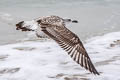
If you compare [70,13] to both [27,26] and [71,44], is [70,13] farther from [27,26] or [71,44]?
[71,44]

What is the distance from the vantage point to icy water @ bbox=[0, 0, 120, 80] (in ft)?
17.0

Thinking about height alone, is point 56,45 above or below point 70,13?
below

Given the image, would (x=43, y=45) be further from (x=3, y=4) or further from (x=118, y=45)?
(x=3, y=4)

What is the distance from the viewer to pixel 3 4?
424 inches

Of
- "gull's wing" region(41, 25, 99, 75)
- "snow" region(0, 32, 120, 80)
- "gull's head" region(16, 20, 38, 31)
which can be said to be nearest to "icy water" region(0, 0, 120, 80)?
"snow" region(0, 32, 120, 80)

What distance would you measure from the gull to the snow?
265mm

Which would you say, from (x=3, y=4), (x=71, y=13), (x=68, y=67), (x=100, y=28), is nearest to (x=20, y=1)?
(x=3, y=4)

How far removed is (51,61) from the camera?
19.2ft

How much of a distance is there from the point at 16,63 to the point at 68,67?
34.5 inches

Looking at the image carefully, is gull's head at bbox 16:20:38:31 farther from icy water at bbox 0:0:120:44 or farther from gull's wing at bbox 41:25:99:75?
icy water at bbox 0:0:120:44

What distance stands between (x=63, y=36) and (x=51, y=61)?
3.68 feet

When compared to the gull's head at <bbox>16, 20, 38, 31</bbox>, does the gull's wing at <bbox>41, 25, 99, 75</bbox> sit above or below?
below

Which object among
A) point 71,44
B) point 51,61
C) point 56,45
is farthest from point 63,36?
point 56,45

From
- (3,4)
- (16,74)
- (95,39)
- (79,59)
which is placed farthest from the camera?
(3,4)
